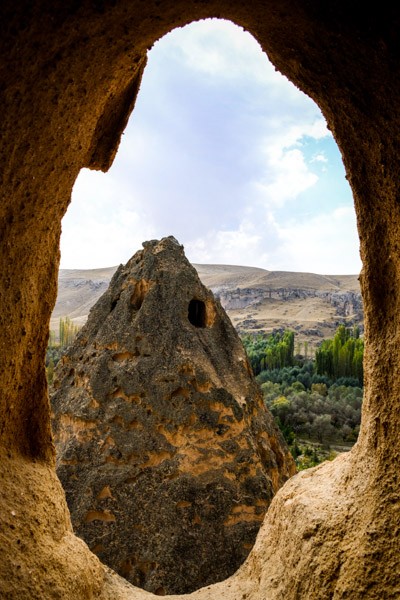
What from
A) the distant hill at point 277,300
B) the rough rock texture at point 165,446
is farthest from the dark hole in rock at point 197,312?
the distant hill at point 277,300

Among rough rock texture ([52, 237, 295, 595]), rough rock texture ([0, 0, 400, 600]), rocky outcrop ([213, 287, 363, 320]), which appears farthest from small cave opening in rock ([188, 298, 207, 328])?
rocky outcrop ([213, 287, 363, 320])

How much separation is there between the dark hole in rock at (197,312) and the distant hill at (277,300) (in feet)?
135

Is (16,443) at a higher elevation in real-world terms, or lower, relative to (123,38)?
lower

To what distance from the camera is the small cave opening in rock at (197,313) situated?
7.24m

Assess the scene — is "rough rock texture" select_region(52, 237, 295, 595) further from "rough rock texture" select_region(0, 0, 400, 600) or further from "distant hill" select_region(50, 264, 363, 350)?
"distant hill" select_region(50, 264, 363, 350)

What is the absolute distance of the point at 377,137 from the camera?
2.03 m

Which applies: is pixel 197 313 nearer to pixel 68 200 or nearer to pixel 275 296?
pixel 68 200

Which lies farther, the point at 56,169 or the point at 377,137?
the point at 56,169

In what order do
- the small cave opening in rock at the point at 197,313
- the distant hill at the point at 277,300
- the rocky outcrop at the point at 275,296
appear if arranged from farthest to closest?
the rocky outcrop at the point at 275,296 → the distant hill at the point at 277,300 → the small cave opening in rock at the point at 197,313

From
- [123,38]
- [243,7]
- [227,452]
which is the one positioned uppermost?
[243,7]

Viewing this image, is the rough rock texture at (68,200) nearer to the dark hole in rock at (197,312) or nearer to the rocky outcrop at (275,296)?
the dark hole in rock at (197,312)

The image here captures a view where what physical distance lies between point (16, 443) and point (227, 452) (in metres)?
3.67

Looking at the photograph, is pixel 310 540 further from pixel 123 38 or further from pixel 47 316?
pixel 123 38

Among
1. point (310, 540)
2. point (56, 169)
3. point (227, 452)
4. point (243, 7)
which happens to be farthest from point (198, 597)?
point (243, 7)
